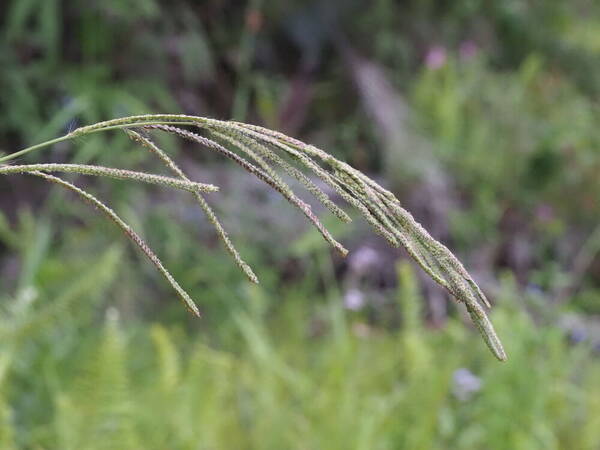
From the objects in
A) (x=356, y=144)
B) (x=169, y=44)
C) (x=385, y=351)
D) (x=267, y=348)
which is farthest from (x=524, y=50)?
(x=267, y=348)

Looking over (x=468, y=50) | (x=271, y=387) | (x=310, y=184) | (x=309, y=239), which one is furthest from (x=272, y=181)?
(x=468, y=50)

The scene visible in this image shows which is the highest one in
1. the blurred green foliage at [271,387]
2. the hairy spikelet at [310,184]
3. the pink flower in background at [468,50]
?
the pink flower in background at [468,50]

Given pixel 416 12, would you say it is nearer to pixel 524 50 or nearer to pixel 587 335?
pixel 524 50

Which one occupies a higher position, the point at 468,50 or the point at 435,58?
the point at 468,50

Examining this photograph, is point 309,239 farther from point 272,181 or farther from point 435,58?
point 272,181

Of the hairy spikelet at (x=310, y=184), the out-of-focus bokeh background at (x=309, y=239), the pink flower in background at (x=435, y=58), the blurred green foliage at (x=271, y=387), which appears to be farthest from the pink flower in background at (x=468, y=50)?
the hairy spikelet at (x=310, y=184)

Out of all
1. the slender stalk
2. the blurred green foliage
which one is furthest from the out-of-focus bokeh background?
the slender stalk

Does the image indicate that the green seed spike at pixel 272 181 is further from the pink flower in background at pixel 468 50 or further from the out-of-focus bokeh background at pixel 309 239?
the pink flower in background at pixel 468 50
